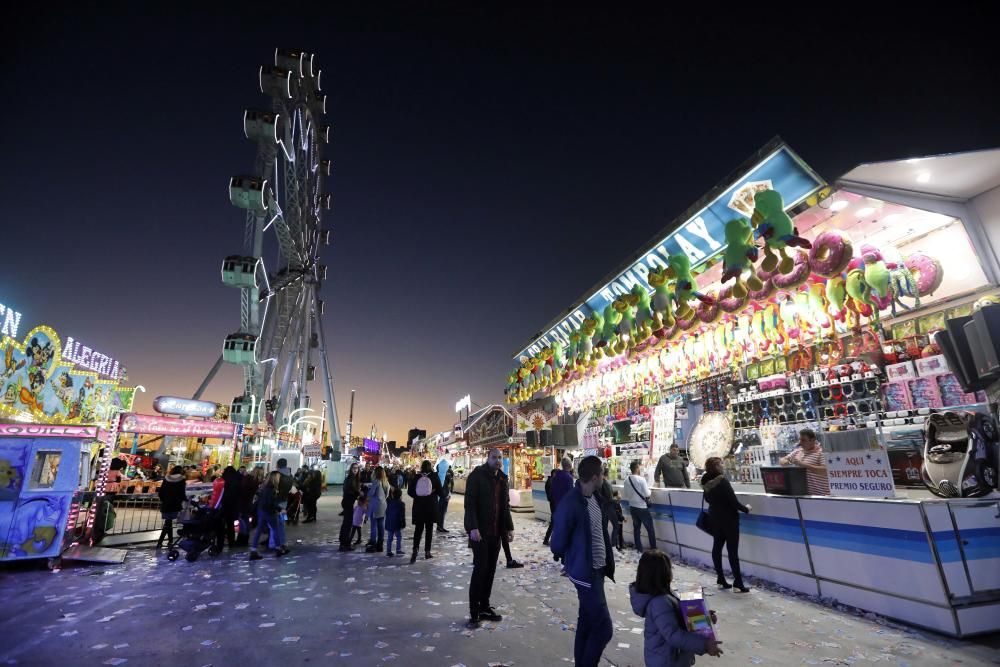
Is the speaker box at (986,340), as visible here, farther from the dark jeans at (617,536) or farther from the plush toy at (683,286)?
the dark jeans at (617,536)

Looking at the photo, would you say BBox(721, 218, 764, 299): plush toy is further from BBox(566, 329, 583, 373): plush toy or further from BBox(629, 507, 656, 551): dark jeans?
BBox(566, 329, 583, 373): plush toy

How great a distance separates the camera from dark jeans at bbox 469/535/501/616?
16.4 feet

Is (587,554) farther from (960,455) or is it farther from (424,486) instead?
(424,486)

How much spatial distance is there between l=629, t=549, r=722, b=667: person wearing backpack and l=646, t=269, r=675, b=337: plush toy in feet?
23.0

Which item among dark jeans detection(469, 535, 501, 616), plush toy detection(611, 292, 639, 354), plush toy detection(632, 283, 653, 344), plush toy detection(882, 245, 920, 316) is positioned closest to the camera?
dark jeans detection(469, 535, 501, 616)

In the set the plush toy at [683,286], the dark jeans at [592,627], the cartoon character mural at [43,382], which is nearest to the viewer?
the dark jeans at [592,627]

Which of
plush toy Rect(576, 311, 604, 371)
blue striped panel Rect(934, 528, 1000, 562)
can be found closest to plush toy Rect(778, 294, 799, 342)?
plush toy Rect(576, 311, 604, 371)

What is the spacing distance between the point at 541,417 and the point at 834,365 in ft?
42.0

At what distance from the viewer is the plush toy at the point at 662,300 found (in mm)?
8914

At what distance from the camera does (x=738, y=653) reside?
4020 millimetres

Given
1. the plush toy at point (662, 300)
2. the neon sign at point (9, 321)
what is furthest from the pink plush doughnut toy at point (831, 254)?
the neon sign at point (9, 321)

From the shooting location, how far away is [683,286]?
8.49 meters

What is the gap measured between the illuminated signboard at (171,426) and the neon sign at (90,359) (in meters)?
10.1

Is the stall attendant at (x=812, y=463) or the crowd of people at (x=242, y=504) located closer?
the stall attendant at (x=812, y=463)
